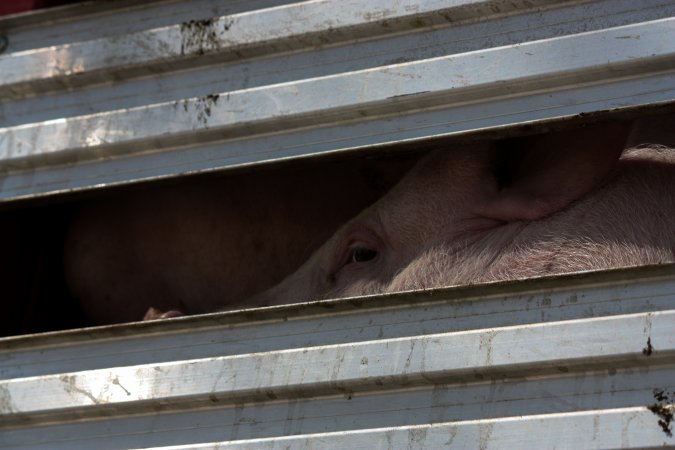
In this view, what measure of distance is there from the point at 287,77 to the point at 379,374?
0.88m

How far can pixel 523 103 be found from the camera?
2.59 m

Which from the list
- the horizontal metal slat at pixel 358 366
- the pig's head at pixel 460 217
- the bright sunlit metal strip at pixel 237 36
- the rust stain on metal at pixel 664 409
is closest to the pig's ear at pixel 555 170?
the pig's head at pixel 460 217

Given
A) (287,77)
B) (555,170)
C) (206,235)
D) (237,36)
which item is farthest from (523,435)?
(206,235)

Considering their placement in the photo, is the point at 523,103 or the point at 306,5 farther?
the point at 306,5

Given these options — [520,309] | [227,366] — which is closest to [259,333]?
[227,366]

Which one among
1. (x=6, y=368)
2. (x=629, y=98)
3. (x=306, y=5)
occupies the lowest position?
(x=6, y=368)

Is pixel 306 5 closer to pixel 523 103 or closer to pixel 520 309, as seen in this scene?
pixel 523 103

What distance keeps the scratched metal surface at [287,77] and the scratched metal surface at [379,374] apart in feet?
1.46

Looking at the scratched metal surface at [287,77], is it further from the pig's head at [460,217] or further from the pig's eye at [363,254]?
the pig's eye at [363,254]

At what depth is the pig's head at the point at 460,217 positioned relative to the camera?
295cm

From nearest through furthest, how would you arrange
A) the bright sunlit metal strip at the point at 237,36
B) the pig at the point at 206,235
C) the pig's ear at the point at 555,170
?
1. the bright sunlit metal strip at the point at 237,36
2. the pig's ear at the point at 555,170
3. the pig at the point at 206,235

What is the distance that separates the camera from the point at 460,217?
3184 millimetres

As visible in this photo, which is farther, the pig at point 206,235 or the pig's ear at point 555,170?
the pig at point 206,235

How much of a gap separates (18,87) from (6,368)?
0.85m
